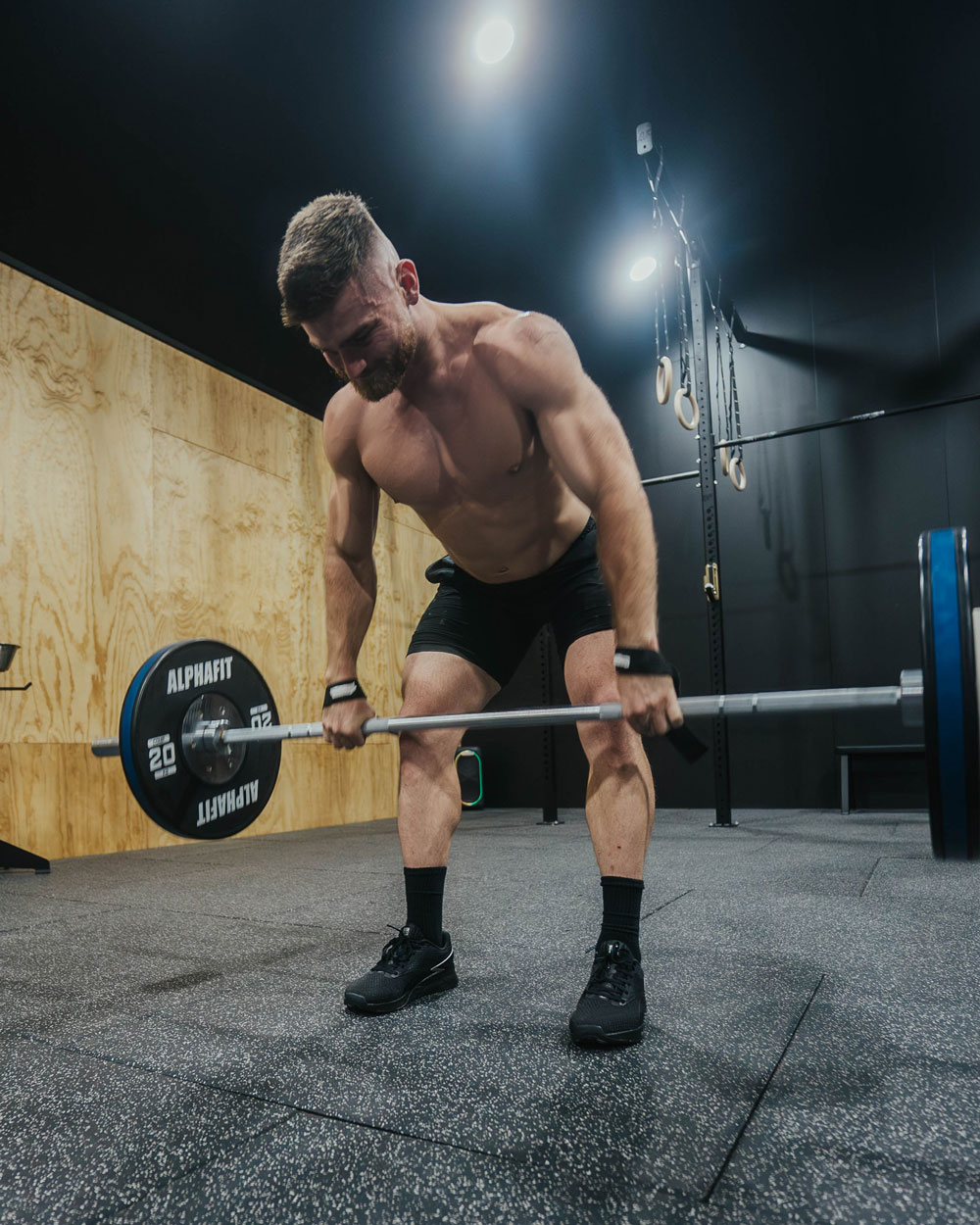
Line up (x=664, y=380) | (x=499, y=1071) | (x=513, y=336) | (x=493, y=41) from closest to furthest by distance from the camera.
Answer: (x=499, y=1071)
(x=513, y=336)
(x=493, y=41)
(x=664, y=380)

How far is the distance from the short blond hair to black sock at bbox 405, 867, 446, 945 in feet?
3.36

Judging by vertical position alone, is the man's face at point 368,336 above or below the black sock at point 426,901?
above

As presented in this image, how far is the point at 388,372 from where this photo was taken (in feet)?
4.82

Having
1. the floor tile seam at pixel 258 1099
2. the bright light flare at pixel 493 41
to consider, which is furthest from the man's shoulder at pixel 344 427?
the bright light flare at pixel 493 41

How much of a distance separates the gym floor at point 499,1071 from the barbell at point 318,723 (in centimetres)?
32

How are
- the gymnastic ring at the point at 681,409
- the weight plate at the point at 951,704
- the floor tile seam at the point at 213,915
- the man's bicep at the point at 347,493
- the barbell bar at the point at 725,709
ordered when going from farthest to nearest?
the gymnastic ring at the point at 681,409 < the floor tile seam at the point at 213,915 < the man's bicep at the point at 347,493 < the barbell bar at the point at 725,709 < the weight plate at the point at 951,704

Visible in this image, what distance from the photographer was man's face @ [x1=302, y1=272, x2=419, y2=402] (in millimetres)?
1407

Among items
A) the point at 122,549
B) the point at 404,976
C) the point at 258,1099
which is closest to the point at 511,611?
the point at 404,976

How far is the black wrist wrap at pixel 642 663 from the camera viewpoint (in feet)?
4.14

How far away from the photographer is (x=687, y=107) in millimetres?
3986

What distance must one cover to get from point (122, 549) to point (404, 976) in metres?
3.18

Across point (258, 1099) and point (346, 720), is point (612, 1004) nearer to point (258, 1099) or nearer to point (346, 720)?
point (258, 1099)

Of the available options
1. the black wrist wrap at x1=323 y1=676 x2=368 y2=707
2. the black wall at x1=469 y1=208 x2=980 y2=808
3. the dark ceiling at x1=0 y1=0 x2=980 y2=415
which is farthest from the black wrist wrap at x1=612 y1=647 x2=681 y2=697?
the black wall at x1=469 y1=208 x2=980 y2=808

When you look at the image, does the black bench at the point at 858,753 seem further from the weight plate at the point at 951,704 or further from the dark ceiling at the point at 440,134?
the weight plate at the point at 951,704
